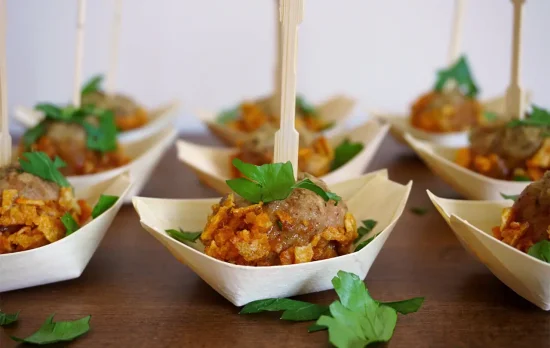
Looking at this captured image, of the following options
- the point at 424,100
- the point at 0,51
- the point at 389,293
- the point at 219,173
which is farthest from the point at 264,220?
the point at 424,100

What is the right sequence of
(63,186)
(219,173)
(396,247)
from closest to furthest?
(63,186) < (396,247) < (219,173)

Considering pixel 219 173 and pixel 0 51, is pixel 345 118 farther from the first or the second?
pixel 0 51

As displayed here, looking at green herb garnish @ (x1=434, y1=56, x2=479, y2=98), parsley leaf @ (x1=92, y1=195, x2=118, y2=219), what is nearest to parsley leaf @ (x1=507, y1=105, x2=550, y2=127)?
green herb garnish @ (x1=434, y1=56, x2=479, y2=98)

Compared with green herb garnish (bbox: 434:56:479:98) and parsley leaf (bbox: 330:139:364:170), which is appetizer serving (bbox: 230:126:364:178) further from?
green herb garnish (bbox: 434:56:479:98)

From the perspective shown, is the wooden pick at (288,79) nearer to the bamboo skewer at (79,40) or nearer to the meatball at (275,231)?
the meatball at (275,231)

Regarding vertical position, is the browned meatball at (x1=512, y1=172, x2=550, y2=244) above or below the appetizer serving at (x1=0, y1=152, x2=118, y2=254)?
above

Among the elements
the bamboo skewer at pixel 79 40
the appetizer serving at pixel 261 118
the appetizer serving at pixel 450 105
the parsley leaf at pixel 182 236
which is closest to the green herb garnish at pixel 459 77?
the appetizer serving at pixel 450 105
